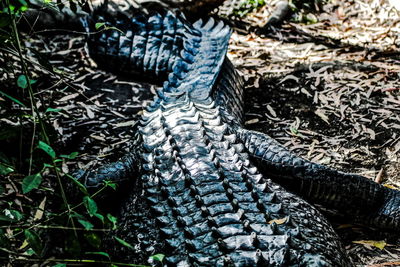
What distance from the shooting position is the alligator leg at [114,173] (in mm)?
2707

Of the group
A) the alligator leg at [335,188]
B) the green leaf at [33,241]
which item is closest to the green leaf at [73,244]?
the green leaf at [33,241]

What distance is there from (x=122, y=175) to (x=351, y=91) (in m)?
2.24

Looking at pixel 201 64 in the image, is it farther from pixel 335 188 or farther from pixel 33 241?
pixel 33 241

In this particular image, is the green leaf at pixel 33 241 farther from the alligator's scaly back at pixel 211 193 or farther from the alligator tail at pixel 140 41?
the alligator tail at pixel 140 41

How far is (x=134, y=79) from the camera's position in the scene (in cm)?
441

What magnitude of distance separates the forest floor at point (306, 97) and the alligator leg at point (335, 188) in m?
0.11

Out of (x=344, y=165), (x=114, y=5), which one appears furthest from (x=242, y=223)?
(x=114, y=5)

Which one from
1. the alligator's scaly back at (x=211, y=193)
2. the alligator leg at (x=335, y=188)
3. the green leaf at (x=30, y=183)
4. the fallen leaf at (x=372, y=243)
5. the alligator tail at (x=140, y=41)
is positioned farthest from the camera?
the alligator tail at (x=140, y=41)

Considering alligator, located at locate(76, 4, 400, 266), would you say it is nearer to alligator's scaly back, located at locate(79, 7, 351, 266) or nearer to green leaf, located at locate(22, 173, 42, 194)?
alligator's scaly back, located at locate(79, 7, 351, 266)

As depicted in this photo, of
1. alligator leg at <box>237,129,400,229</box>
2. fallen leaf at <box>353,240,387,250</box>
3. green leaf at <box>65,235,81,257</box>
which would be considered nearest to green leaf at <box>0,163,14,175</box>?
green leaf at <box>65,235,81,257</box>

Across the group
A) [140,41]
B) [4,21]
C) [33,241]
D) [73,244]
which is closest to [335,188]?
[73,244]

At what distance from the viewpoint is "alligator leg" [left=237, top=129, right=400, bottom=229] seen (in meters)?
2.65

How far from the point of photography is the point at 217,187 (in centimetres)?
211

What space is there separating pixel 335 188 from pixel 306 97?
146 cm
